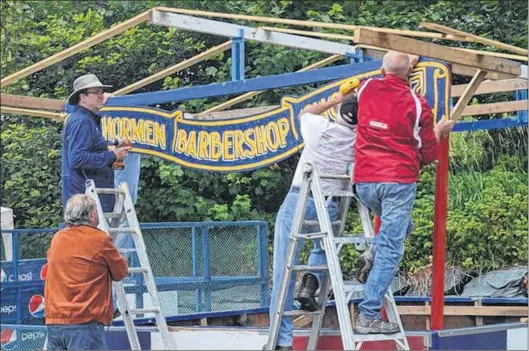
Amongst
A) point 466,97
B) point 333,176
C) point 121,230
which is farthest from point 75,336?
point 466,97

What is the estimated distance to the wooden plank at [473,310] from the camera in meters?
9.63

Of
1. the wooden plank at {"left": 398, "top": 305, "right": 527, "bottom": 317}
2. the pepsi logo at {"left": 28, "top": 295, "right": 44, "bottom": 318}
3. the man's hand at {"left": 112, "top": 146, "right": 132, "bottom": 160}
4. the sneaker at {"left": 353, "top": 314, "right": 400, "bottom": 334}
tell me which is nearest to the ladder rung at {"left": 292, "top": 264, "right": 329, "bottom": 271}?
the sneaker at {"left": 353, "top": 314, "right": 400, "bottom": 334}

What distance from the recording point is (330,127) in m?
7.62

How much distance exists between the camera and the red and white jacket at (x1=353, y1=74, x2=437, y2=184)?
7.14 metres

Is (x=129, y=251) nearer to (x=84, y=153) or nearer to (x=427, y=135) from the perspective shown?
(x=84, y=153)

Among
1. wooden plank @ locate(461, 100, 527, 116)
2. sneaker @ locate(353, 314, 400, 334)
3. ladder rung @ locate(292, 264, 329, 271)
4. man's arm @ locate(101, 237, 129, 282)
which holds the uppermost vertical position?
wooden plank @ locate(461, 100, 527, 116)

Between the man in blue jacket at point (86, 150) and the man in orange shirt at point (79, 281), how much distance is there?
1161 millimetres

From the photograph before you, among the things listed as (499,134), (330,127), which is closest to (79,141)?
(330,127)

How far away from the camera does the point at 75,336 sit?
707 centimetres

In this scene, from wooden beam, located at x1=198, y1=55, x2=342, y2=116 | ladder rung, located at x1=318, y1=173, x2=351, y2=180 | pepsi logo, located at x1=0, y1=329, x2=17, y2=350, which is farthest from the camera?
wooden beam, located at x1=198, y1=55, x2=342, y2=116

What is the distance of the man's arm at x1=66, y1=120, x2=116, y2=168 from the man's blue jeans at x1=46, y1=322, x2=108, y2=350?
1593 mm

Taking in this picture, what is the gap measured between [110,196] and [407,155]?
2674mm

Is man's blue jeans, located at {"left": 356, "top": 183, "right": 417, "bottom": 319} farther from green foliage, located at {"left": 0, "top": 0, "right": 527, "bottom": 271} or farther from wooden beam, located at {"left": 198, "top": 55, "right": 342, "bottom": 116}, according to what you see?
green foliage, located at {"left": 0, "top": 0, "right": 527, "bottom": 271}

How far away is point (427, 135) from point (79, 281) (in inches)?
97.8
